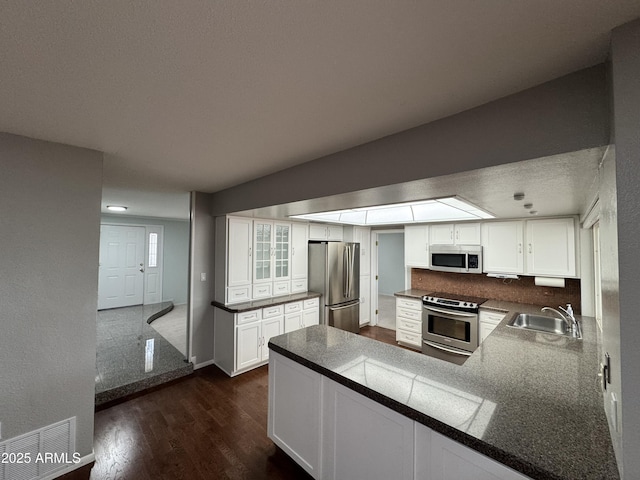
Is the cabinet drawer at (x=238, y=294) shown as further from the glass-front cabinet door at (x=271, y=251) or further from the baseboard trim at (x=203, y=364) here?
the baseboard trim at (x=203, y=364)

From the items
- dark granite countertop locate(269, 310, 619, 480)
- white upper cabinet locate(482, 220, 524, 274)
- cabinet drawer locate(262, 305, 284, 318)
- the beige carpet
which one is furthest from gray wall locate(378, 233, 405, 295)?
dark granite countertop locate(269, 310, 619, 480)

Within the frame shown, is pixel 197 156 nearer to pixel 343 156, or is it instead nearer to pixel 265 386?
pixel 343 156

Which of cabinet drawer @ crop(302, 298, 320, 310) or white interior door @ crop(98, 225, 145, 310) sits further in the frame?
white interior door @ crop(98, 225, 145, 310)

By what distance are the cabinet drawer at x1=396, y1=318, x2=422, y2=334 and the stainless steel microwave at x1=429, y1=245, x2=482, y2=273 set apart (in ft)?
3.01

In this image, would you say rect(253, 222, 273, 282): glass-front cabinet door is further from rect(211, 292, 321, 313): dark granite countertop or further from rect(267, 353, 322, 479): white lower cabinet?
rect(267, 353, 322, 479): white lower cabinet

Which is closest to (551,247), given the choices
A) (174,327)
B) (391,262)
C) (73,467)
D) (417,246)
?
(417,246)

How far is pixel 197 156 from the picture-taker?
211 centimetres

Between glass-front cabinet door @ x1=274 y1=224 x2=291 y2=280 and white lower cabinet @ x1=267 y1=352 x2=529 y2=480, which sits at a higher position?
glass-front cabinet door @ x1=274 y1=224 x2=291 y2=280

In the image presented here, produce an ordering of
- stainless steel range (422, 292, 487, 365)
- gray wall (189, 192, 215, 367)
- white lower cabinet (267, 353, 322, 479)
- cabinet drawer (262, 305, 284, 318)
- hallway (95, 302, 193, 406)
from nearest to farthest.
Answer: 1. white lower cabinet (267, 353, 322, 479)
2. hallway (95, 302, 193, 406)
3. stainless steel range (422, 292, 487, 365)
4. gray wall (189, 192, 215, 367)
5. cabinet drawer (262, 305, 284, 318)

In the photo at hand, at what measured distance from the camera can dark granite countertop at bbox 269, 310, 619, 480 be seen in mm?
979

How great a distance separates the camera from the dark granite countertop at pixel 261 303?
3412mm

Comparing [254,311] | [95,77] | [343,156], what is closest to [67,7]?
[95,77]

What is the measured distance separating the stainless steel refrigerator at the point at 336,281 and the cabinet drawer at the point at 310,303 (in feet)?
0.30

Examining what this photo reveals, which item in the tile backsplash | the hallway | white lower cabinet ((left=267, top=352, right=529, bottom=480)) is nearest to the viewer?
white lower cabinet ((left=267, top=352, right=529, bottom=480))
